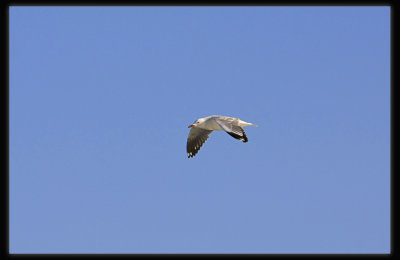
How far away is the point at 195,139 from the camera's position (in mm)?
12422

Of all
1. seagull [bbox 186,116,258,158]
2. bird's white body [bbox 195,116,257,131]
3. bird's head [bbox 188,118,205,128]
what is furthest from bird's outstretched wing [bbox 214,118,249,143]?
bird's head [bbox 188,118,205,128]

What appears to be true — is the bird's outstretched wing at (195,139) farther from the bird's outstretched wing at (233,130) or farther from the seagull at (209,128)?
the bird's outstretched wing at (233,130)

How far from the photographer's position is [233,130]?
902 centimetres

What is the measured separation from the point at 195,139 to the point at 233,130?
137 inches

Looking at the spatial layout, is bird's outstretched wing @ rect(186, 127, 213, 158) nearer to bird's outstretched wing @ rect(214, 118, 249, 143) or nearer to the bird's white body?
the bird's white body

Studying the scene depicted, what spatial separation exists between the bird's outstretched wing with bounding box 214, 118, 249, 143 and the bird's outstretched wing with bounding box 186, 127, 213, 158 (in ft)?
7.56

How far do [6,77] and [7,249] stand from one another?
3.56 meters

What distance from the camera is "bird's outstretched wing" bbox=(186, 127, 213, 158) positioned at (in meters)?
12.3

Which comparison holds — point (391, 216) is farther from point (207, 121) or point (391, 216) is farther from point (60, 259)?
point (60, 259)

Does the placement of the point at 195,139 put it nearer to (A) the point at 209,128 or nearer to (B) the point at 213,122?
(A) the point at 209,128

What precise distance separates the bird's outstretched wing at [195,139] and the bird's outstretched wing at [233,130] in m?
2.31

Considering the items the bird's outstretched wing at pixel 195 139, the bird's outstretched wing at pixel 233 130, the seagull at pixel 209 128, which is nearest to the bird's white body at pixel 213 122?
the seagull at pixel 209 128

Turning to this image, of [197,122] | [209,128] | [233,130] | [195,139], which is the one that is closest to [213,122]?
[209,128]

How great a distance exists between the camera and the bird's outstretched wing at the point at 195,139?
12.3 meters
